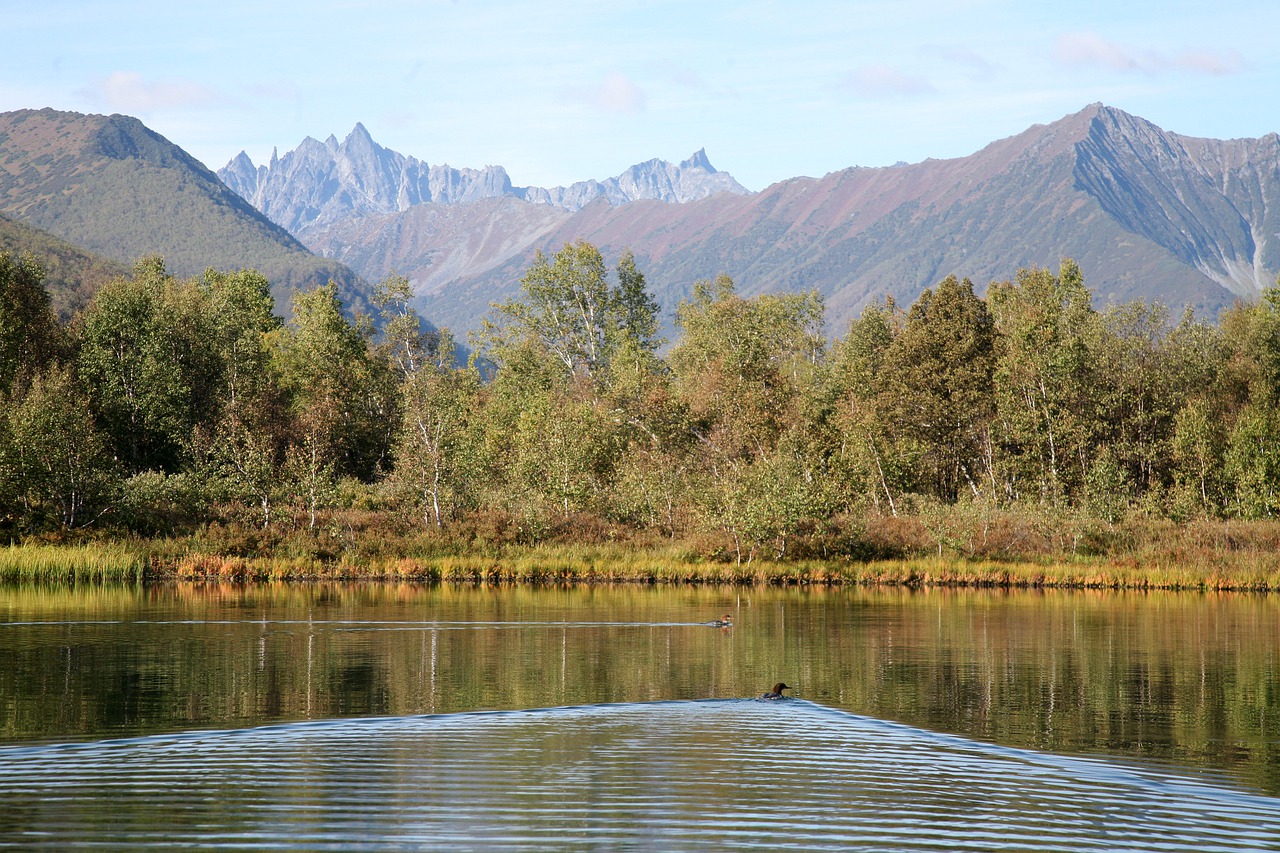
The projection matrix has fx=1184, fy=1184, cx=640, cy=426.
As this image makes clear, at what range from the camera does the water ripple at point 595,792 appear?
12.5 meters

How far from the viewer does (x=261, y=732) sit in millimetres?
17781

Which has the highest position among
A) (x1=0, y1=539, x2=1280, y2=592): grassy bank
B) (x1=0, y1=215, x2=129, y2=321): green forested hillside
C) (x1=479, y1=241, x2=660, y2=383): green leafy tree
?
(x1=0, y1=215, x2=129, y2=321): green forested hillside

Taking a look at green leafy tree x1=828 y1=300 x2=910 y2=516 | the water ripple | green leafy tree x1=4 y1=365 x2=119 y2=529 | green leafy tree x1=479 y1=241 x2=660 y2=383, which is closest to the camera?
the water ripple

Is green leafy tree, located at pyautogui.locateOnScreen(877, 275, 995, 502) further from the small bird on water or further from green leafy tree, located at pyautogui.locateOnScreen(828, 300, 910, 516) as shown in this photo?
the small bird on water

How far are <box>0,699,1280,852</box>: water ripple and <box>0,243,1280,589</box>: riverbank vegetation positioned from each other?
3478 centimetres

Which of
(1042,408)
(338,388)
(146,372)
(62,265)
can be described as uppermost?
(62,265)

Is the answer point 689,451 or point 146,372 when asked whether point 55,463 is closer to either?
point 146,372

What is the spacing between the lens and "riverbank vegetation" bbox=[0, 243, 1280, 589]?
173 feet

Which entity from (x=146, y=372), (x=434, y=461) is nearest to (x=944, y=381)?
(x=434, y=461)

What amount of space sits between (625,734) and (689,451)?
4987cm

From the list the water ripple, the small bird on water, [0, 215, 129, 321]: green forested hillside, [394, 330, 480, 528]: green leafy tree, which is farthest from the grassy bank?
[0, 215, 129, 321]: green forested hillside

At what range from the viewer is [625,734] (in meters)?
18.0

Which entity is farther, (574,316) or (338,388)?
(574,316)

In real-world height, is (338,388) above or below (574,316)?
below
